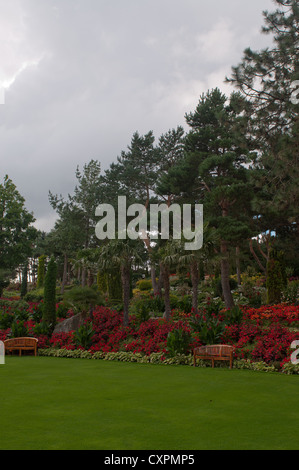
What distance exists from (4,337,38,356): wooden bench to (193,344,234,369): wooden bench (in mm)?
7589

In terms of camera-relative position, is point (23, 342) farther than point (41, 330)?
No

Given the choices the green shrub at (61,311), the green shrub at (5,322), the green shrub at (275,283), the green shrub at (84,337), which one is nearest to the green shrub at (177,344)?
the green shrub at (84,337)

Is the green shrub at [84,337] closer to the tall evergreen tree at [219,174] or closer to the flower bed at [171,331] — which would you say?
the flower bed at [171,331]

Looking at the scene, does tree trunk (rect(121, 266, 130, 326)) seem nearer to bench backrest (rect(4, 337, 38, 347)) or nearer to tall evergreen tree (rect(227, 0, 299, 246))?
bench backrest (rect(4, 337, 38, 347))

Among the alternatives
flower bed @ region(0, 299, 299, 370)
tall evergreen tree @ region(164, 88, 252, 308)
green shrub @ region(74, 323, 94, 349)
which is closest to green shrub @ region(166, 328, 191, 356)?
flower bed @ region(0, 299, 299, 370)

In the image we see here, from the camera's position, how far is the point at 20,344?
16453mm

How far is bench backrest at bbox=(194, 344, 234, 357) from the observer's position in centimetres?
1182

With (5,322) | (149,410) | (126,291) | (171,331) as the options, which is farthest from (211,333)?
(5,322)

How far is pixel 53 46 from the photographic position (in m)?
12.7

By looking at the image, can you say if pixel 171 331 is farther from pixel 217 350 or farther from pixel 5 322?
pixel 5 322

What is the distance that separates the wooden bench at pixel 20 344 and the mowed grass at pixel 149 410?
5380 millimetres
